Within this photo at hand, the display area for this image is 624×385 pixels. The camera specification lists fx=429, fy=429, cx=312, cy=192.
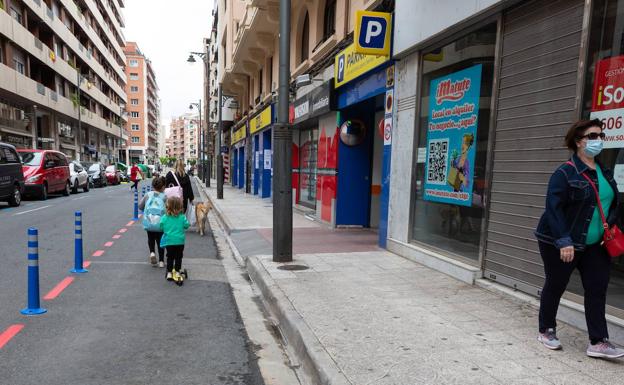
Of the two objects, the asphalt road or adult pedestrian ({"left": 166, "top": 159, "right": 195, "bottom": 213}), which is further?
adult pedestrian ({"left": 166, "top": 159, "right": 195, "bottom": 213})

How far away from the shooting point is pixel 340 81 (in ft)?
33.6

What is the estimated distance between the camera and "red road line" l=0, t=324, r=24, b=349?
3951mm

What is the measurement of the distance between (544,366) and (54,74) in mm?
40616

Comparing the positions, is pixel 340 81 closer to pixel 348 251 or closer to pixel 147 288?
pixel 348 251

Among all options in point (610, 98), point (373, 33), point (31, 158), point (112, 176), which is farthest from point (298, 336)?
point (112, 176)

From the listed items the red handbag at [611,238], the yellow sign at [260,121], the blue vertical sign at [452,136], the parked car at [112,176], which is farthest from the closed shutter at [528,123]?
the parked car at [112,176]

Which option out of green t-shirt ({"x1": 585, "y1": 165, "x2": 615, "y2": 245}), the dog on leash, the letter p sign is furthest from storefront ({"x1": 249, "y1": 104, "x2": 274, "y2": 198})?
Answer: green t-shirt ({"x1": 585, "y1": 165, "x2": 615, "y2": 245})

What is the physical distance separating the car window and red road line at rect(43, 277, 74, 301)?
1484cm

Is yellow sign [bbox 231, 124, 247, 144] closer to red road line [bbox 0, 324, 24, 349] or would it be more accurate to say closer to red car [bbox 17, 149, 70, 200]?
red car [bbox 17, 149, 70, 200]

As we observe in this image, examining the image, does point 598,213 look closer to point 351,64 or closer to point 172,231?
point 172,231

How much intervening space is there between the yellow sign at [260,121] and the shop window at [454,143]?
11.7 metres

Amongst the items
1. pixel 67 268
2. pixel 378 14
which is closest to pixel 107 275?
pixel 67 268

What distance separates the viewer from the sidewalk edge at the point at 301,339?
126 inches

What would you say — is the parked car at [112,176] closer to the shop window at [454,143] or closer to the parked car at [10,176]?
the parked car at [10,176]
